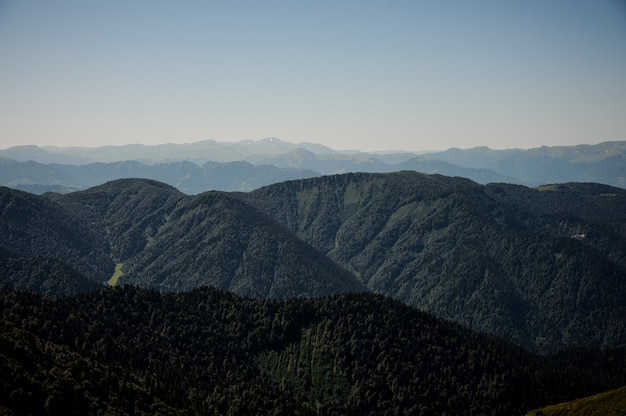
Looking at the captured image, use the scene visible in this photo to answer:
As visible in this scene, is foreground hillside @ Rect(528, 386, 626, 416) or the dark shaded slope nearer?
the dark shaded slope

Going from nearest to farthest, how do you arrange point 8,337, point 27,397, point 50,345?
point 27,397
point 8,337
point 50,345

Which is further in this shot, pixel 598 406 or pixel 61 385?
pixel 598 406

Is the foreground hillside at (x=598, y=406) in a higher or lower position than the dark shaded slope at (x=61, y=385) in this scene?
lower

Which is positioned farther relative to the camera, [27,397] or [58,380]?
[58,380]

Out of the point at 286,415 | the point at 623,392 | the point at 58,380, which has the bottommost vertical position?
the point at 286,415

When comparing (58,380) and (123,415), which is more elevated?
(58,380)

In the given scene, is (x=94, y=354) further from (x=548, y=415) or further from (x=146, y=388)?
(x=548, y=415)

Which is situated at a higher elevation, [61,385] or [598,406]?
[61,385]

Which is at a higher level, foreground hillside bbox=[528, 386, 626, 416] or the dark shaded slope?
Answer: the dark shaded slope

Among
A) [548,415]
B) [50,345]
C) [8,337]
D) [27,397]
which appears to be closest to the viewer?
[27,397]

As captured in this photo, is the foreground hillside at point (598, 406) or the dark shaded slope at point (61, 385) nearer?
the dark shaded slope at point (61, 385)

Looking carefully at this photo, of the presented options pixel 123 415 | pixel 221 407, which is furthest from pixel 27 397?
pixel 221 407
